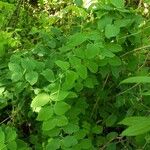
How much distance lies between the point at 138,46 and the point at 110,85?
243 mm

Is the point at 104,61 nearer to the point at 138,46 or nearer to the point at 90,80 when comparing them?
the point at 90,80

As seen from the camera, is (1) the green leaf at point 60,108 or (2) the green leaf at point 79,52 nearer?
(1) the green leaf at point 60,108

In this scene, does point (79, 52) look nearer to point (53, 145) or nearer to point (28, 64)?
point (28, 64)

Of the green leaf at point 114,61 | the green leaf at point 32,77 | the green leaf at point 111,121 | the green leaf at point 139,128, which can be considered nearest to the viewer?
the green leaf at point 139,128

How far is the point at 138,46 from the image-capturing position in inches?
82.0

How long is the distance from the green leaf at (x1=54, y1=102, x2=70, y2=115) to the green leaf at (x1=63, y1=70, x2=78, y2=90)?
0.26 feet

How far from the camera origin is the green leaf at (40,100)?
67.6 inches

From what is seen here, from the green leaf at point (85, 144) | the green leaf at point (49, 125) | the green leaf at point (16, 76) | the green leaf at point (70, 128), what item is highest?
the green leaf at point (16, 76)

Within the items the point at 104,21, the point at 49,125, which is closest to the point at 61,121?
the point at 49,125

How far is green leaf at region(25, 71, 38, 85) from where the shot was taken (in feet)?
5.87

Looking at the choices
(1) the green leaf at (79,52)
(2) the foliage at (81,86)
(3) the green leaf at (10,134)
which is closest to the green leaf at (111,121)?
(2) the foliage at (81,86)

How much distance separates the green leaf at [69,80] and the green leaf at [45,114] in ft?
0.39

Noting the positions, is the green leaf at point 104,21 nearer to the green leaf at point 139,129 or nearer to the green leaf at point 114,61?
the green leaf at point 114,61

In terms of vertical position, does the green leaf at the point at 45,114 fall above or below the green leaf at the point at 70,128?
above
